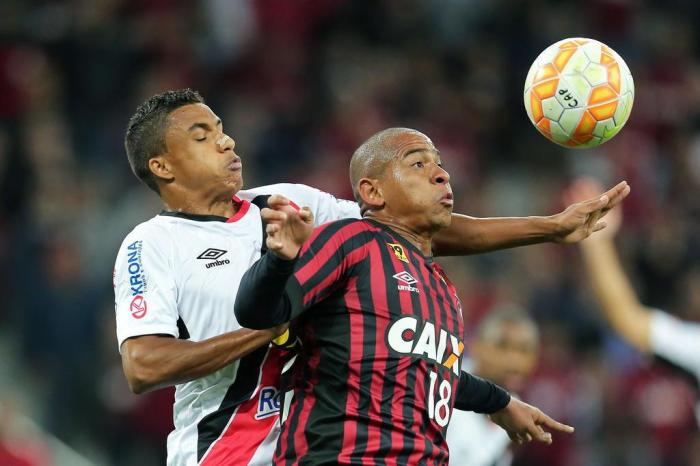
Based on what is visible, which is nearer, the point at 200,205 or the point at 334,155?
the point at 200,205

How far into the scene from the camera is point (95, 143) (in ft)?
37.1

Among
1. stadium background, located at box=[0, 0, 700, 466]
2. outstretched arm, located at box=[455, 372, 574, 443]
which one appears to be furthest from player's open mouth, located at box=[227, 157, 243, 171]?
stadium background, located at box=[0, 0, 700, 466]

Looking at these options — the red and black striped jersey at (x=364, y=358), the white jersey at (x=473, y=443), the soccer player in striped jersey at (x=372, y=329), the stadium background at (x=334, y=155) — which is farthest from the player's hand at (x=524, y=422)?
the stadium background at (x=334, y=155)

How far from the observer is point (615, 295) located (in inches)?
240

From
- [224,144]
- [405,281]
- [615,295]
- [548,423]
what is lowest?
[548,423]

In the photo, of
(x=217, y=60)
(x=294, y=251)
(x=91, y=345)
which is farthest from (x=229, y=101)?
(x=294, y=251)

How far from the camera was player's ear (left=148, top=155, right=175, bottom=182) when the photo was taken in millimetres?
4770

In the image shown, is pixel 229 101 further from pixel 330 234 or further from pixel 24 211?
pixel 330 234

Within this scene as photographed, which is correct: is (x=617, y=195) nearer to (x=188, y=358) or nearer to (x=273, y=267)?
(x=273, y=267)

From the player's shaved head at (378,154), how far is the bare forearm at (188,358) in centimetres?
80

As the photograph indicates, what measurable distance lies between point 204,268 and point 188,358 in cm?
45

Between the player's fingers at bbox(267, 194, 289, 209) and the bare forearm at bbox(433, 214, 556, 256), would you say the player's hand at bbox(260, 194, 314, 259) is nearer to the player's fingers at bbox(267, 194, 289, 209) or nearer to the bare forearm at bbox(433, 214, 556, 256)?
the player's fingers at bbox(267, 194, 289, 209)

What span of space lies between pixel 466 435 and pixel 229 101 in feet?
20.2

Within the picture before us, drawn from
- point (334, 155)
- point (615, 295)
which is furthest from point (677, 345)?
point (334, 155)
